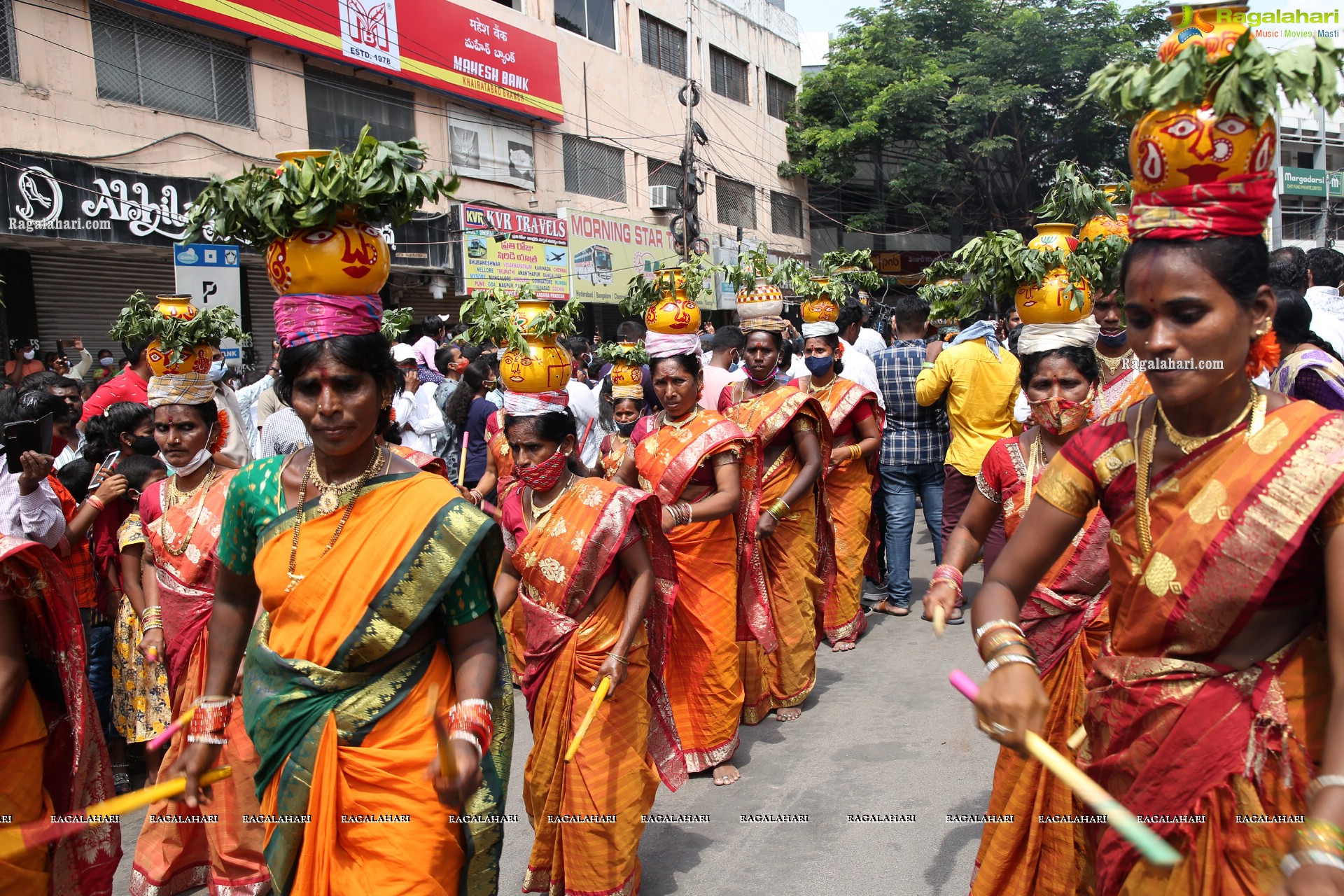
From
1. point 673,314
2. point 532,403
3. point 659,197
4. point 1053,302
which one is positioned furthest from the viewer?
point 659,197

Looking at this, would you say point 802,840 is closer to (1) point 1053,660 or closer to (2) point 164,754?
(1) point 1053,660

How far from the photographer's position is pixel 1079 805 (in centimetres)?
304

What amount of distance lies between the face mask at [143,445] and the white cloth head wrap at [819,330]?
4.09 meters

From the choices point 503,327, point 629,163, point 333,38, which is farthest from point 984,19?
point 503,327

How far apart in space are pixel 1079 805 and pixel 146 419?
15.8ft

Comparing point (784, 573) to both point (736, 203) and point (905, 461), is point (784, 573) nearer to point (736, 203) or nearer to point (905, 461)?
point (905, 461)

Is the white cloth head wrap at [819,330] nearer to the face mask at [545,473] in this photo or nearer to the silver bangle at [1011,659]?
the face mask at [545,473]

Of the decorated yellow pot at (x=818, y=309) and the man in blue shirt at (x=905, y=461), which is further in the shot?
the man in blue shirt at (x=905, y=461)

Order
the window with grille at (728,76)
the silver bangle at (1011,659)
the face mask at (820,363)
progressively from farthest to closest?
the window with grille at (728,76) → the face mask at (820,363) → the silver bangle at (1011,659)

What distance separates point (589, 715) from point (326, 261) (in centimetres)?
174

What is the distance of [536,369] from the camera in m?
4.32

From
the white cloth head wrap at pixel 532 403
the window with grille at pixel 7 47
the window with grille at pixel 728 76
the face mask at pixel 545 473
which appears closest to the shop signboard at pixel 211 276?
the white cloth head wrap at pixel 532 403

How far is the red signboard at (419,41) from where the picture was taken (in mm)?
14828

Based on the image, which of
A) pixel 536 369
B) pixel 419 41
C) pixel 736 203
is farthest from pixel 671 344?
pixel 736 203
